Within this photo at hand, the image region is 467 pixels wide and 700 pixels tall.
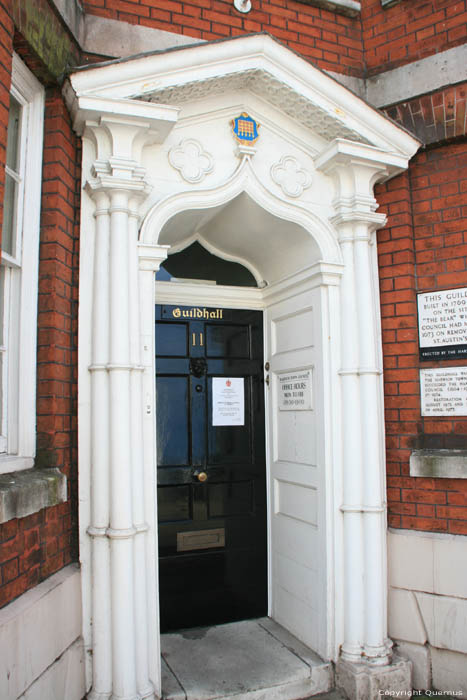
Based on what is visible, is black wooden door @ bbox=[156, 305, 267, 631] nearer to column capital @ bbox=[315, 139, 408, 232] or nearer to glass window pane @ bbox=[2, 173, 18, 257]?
column capital @ bbox=[315, 139, 408, 232]

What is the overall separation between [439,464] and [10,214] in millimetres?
3015

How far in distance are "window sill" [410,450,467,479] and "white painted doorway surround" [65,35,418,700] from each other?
0.23 metres

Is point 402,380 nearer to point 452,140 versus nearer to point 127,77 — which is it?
point 452,140

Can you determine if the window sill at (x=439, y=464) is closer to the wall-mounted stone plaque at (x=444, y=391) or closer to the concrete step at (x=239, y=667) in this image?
the wall-mounted stone plaque at (x=444, y=391)

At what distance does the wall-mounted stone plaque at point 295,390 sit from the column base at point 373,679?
5.42 ft

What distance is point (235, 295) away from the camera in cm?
444

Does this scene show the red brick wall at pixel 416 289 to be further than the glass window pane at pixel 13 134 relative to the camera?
Yes

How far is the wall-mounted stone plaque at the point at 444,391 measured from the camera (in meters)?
3.71

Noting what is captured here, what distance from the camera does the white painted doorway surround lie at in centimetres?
304

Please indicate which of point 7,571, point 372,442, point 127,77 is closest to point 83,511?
point 7,571

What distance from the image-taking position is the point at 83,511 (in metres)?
3.07

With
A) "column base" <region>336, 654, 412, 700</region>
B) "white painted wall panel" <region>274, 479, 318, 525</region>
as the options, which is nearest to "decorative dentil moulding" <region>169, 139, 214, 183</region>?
"white painted wall panel" <region>274, 479, 318, 525</region>

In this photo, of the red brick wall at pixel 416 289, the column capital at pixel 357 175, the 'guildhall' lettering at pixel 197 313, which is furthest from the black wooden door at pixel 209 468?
the column capital at pixel 357 175

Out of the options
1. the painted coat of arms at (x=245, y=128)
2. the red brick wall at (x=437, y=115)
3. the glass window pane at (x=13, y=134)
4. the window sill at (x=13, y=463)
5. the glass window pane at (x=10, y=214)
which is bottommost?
the window sill at (x=13, y=463)
